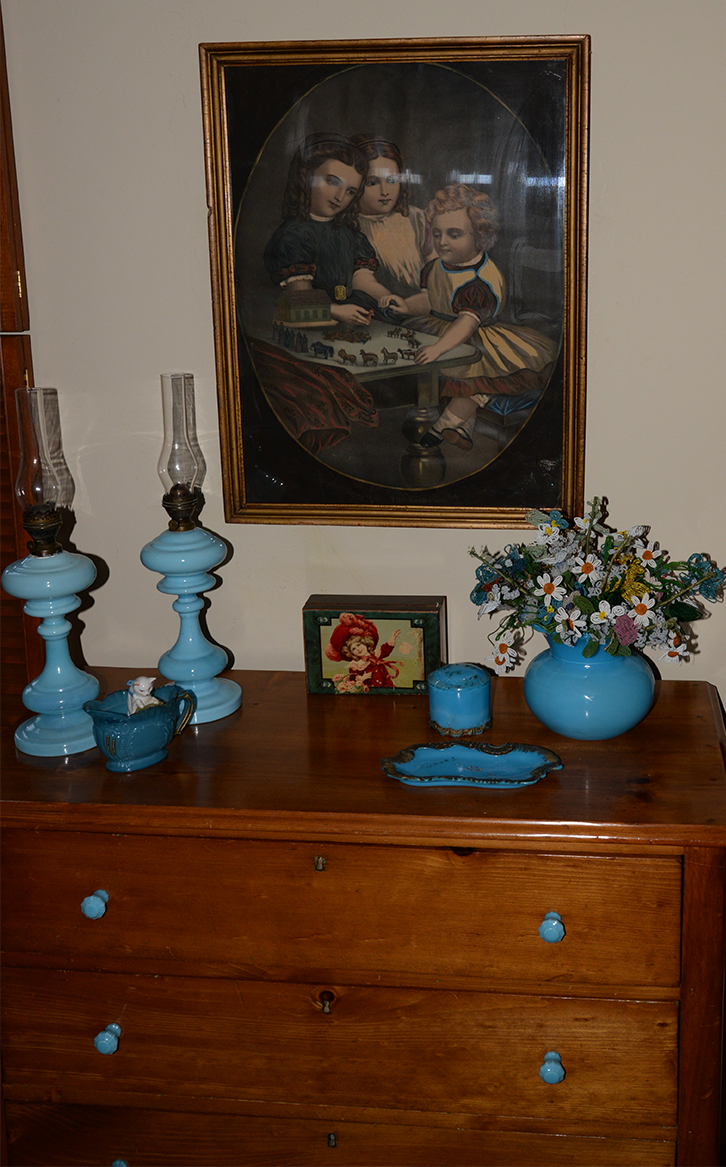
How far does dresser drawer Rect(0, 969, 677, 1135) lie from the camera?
5.39 feet

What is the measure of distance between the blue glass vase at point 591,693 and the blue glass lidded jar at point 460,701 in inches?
3.8

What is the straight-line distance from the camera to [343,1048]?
1.71 metres

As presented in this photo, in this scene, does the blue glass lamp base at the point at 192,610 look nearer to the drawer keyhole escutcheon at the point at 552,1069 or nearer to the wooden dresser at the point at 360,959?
the wooden dresser at the point at 360,959

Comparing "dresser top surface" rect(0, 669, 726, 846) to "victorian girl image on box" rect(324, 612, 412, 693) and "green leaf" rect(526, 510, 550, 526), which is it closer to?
"victorian girl image on box" rect(324, 612, 412, 693)

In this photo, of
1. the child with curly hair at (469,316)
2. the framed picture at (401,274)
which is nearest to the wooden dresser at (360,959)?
the framed picture at (401,274)

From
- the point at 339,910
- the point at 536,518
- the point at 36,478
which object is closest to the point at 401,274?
the point at 536,518

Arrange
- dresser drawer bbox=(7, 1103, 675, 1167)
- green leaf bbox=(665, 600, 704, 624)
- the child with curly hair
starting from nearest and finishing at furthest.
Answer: dresser drawer bbox=(7, 1103, 675, 1167) < green leaf bbox=(665, 600, 704, 624) < the child with curly hair

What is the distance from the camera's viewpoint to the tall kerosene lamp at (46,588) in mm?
1842

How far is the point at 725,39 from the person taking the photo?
1817 mm

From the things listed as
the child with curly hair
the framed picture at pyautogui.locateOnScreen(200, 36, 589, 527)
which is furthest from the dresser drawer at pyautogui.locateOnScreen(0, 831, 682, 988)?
the child with curly hair

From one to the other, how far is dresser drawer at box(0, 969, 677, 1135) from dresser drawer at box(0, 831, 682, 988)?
4 centimetres

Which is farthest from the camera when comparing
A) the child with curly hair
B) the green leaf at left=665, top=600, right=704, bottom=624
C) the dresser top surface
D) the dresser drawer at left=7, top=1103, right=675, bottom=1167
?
the child with curly hair

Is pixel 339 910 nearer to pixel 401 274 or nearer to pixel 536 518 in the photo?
pixel 536 518

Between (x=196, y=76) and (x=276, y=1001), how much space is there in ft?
5.53
